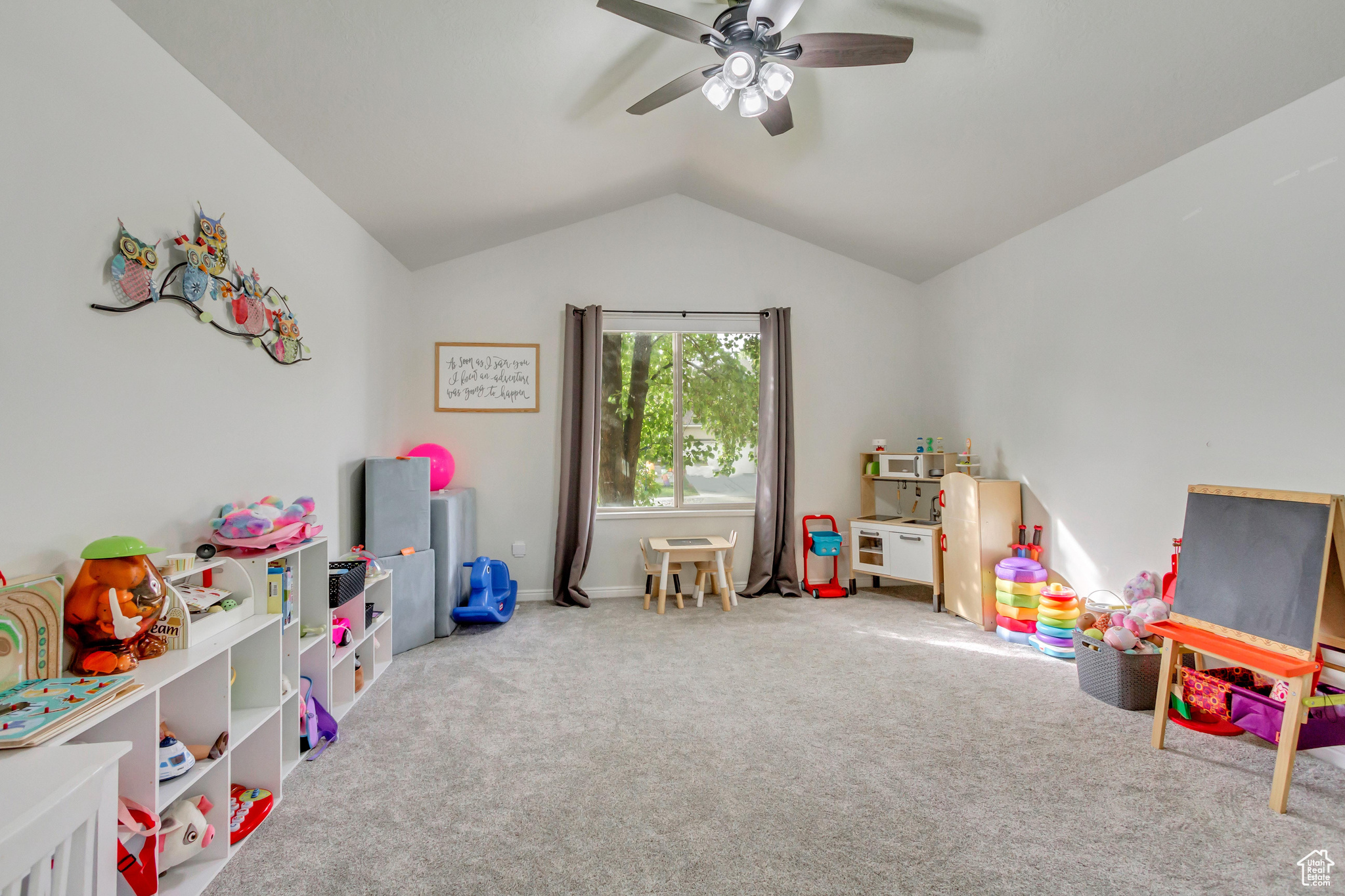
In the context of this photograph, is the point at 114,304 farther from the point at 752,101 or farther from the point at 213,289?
the point at 752,101

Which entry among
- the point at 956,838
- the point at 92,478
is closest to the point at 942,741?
the point at 956,838

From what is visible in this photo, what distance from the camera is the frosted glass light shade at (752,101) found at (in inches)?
88.0

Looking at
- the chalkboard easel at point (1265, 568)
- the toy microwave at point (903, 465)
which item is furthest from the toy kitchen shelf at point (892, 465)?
the chalkboard easel at point (1265, 568)

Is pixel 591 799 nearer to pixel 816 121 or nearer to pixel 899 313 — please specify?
pixel 816 121

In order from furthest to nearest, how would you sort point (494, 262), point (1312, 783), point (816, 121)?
point (494, 262) < point (816, 121) < point (1312, 783)

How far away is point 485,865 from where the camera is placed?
1.60 metres

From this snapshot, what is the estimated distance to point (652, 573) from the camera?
409cm

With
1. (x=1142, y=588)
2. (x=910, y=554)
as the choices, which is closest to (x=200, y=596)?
(x=1142, y=588)

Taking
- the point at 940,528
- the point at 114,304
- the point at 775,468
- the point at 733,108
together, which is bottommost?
the point at 940,528

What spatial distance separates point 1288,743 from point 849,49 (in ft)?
8.41

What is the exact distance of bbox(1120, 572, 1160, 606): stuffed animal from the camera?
109 inches

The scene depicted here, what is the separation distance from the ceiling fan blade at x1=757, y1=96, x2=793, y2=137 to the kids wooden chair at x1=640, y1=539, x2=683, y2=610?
2632 mm

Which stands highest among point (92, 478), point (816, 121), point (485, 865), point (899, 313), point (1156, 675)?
point (816, 121)

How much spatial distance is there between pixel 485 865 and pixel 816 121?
11.0 ft
